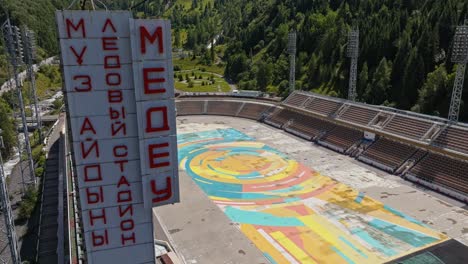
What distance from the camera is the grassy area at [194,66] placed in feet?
409

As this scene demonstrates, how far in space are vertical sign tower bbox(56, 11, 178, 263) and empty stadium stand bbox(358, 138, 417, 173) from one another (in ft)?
123

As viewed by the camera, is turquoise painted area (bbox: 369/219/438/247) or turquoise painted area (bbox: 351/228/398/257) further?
turquoise painted area (bbox: 369/219/438/247)

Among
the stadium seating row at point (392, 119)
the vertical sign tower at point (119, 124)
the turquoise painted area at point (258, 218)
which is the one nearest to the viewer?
the vertical sign tower at point (119, 124)

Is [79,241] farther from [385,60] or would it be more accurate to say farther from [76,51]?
[385,60]

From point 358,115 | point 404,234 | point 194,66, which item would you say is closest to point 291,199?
point 404,234

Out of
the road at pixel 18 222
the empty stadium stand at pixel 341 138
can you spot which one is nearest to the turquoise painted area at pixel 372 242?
the empty stadium stand at pixel 341 138

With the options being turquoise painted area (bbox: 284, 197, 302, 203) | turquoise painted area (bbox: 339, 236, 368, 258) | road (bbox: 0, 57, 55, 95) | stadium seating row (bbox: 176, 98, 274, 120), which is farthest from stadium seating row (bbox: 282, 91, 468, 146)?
road (bbox: 0, 57, 55, 95)

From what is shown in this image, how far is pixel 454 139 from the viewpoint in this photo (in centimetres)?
4088

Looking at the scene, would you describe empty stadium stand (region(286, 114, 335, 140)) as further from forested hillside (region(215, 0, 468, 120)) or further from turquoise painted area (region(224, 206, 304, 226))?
turquoise painted area (region(224, 206, 304, 226))

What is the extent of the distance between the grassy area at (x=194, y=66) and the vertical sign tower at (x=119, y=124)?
110m

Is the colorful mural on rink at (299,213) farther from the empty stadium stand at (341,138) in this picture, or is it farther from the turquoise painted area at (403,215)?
the empty stadium stand at (341,138)

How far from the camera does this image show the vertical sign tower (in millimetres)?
11016

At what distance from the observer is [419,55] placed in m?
63.1

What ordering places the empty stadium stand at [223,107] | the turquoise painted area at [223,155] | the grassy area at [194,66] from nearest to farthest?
the turquoise painted area at [223,155]
the empty stadium stand at [223,107]
the grassy area at [194,66]
